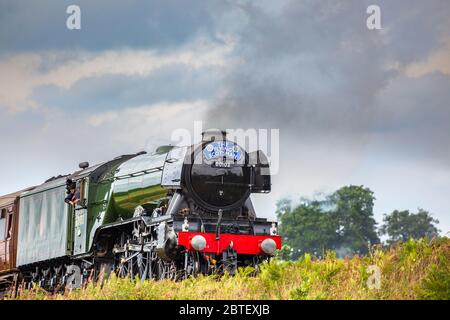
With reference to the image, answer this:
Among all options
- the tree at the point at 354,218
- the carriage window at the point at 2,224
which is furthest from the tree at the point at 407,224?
the carriage window at the point at 2,224

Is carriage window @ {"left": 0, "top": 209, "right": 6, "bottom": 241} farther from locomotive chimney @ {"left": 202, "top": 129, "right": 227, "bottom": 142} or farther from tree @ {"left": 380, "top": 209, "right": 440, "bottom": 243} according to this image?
tree @ {"left": 380, "top": 209, "right": 440, "bottom": 243}

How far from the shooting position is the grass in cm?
1430

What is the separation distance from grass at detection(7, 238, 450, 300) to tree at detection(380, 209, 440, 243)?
42262 mm

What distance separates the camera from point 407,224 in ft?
195

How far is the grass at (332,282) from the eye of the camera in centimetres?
1430

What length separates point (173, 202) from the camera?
19953 mm

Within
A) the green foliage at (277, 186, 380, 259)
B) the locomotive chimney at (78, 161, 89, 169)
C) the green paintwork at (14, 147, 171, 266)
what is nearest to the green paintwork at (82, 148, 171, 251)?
the green paintwork at (14, 147, 171, 266)

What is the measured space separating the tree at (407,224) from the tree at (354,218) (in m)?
2.13

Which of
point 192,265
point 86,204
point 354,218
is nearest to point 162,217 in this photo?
point 192,265

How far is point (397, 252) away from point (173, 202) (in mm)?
5527
